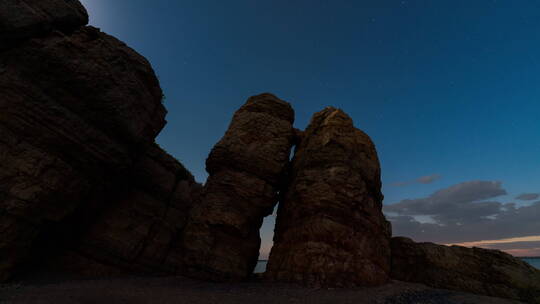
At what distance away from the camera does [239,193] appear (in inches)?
903

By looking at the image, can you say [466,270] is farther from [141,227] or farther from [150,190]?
[150,190]

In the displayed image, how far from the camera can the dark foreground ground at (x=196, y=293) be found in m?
12.7

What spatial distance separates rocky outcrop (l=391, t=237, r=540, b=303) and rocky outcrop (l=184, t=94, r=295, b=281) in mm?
13950

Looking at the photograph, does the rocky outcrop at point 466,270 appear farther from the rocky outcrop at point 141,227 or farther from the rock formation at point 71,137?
the rock formation at point 71,137

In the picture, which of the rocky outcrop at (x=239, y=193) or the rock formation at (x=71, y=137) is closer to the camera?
the rock formation at (x=71, y=137)

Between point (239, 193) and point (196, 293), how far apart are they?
9.47m

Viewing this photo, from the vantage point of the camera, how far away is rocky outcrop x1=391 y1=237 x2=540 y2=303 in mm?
18125

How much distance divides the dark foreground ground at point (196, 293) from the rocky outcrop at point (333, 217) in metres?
1.62

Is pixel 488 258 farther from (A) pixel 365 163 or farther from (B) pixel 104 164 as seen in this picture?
(B) pixel 104 164

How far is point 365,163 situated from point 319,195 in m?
6.31

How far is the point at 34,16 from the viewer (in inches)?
643

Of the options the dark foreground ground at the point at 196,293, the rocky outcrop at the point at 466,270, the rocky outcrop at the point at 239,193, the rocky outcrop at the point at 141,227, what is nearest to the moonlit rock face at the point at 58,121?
the rocky outcrop at the point at 141,227

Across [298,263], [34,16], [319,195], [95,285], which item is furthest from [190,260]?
[34,16]

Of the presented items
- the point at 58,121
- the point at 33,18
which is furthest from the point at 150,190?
the point at 33,18
